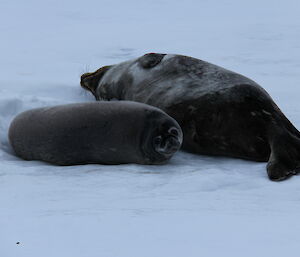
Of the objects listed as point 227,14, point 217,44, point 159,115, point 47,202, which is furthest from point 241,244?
point 227,14

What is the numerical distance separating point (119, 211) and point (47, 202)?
0.40 m

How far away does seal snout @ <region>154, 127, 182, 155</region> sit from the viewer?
3600 mm

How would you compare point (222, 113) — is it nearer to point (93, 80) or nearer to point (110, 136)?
point (110, 136)

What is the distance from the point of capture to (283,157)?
3.43m

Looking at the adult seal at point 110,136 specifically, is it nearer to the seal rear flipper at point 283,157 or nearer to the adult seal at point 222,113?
the adult seal at point 222,113

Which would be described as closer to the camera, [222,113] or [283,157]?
[283,157]

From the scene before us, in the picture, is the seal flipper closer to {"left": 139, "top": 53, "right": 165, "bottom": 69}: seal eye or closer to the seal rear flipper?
{"left": 139, "top": 53, "right": 165, "bottom": 69}: seal eye

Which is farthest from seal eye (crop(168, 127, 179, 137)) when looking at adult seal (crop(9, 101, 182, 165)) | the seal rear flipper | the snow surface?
the seal rear flipper

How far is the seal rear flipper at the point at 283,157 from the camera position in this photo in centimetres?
327

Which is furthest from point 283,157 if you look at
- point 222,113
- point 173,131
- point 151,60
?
point 151,60

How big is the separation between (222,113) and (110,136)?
77cm

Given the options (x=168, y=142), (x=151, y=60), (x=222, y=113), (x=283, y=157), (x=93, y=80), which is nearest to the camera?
(x=283, y=157)

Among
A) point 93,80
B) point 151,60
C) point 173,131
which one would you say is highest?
point 151,60

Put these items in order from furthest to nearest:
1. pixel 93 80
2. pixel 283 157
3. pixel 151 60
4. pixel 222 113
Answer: pixel 93 80 → pixel 151 60 → pixel 222 113 → pixel 283 157
